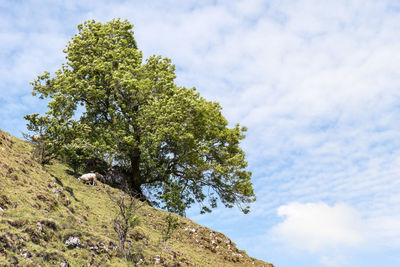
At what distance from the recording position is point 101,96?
34594mm

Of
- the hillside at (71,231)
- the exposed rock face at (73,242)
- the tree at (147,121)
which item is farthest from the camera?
the tree at (147,121)

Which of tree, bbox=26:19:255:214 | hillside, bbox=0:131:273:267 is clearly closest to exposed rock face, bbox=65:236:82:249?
hillside, bbox=0:131:273:267

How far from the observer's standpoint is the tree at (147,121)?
105 ft

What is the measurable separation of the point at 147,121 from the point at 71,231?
16742mm

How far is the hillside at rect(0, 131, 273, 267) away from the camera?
1415 cm

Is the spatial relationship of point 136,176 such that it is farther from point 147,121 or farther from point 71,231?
point 71,231

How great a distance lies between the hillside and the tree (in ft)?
14.3

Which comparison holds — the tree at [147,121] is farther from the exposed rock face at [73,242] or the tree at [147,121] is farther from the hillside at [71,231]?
the exposed rock face at [73,242]

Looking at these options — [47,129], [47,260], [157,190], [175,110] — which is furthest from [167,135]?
[47,260]

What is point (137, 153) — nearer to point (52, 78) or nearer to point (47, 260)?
point (52, 78)

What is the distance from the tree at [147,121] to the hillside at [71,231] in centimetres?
435

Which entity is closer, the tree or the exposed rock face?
the exposed rock face

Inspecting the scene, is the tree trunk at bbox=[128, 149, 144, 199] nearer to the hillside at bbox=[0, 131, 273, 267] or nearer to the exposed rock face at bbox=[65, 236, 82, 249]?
the hillside at bbox=[0, 131, 273, 267]

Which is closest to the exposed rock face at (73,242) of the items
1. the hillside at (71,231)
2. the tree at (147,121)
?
the hillside at (71,231)
